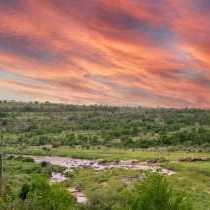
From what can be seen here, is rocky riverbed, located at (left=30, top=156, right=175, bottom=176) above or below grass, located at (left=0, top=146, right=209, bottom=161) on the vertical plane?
below

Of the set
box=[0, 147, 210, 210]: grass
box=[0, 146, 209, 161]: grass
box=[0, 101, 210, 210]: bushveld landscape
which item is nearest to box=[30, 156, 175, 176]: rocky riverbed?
box=[0, 101, 210, 210]: bushveld landscape

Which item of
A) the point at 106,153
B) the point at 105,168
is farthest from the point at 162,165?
the point at 106,153

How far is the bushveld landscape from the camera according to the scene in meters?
27.1

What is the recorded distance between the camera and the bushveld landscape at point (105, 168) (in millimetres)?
27094

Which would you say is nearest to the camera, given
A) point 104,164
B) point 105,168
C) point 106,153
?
point 105,168

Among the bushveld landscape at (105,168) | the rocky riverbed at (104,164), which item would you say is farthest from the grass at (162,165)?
the rocky riverbed at (104,164)

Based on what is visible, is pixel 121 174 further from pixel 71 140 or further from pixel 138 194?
pixel 71 140

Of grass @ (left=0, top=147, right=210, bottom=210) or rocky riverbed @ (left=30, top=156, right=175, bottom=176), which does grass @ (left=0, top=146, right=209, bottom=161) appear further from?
rocky riverbed @ (left=30, top=156, right=175, bottom=176)

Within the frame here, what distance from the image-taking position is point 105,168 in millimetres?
73188

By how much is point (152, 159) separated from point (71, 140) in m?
41.5

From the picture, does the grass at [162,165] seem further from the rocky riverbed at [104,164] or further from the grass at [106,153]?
the rocky riverbed at [104,164]

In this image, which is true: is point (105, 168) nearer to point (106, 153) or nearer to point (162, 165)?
point (162, 165)

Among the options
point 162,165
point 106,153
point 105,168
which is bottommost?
point 105,168

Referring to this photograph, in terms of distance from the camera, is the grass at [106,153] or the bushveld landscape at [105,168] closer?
the bushveld landscape at [105,168]
